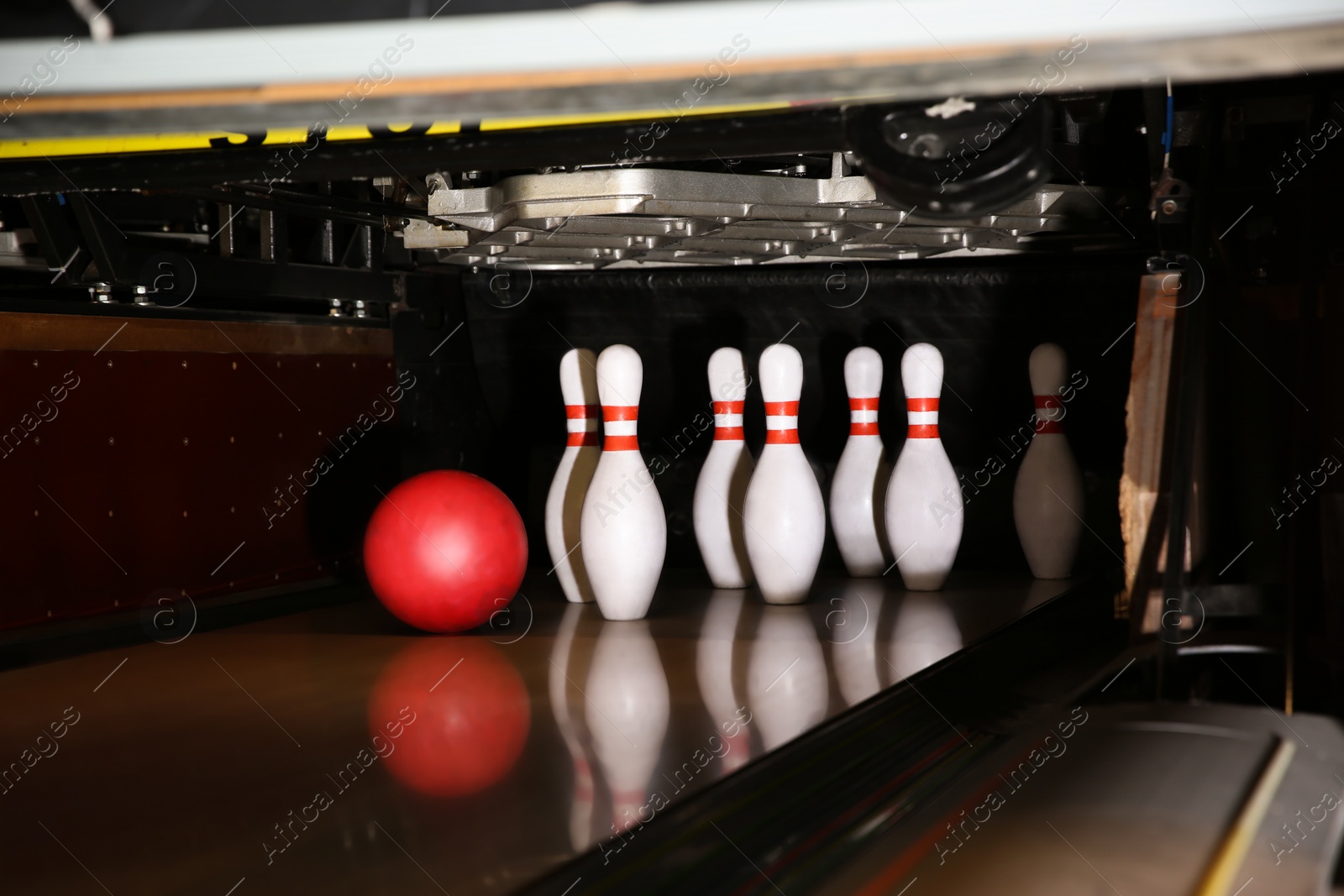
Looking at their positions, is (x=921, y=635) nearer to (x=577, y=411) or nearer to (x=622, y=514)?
(x=622, y=514)

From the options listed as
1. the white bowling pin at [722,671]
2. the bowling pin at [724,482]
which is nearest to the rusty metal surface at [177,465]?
the bowling pin at [724,482]

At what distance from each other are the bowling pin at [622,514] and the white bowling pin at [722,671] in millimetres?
159

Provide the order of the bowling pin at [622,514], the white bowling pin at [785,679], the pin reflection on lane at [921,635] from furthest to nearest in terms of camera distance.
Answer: the bowling pin at [622,514] → the pin reflection on lane at [921,635] → the white bowling pin at [785,679]

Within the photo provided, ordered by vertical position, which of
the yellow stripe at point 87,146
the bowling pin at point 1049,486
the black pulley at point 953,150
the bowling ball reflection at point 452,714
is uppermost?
the yellow stripe at point 87,146

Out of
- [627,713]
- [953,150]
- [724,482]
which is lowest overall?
[724,482]

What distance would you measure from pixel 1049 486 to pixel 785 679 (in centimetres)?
120

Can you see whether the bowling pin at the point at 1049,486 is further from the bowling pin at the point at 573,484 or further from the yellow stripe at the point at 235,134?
the yellow stripe at the point at 235,134

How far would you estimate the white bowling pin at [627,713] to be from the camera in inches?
44.9

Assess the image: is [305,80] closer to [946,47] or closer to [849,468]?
[946,47]

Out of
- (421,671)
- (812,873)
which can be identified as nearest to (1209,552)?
(812,873)

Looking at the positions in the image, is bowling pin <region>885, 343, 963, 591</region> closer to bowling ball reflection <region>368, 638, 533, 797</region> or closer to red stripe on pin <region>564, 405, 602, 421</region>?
red stripe on pin <region>564, 405, 602, 421</region>

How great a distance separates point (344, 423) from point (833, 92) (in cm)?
241

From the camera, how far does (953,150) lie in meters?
0.67

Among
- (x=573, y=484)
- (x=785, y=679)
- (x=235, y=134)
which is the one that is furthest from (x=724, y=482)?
(x=235, y=134)
